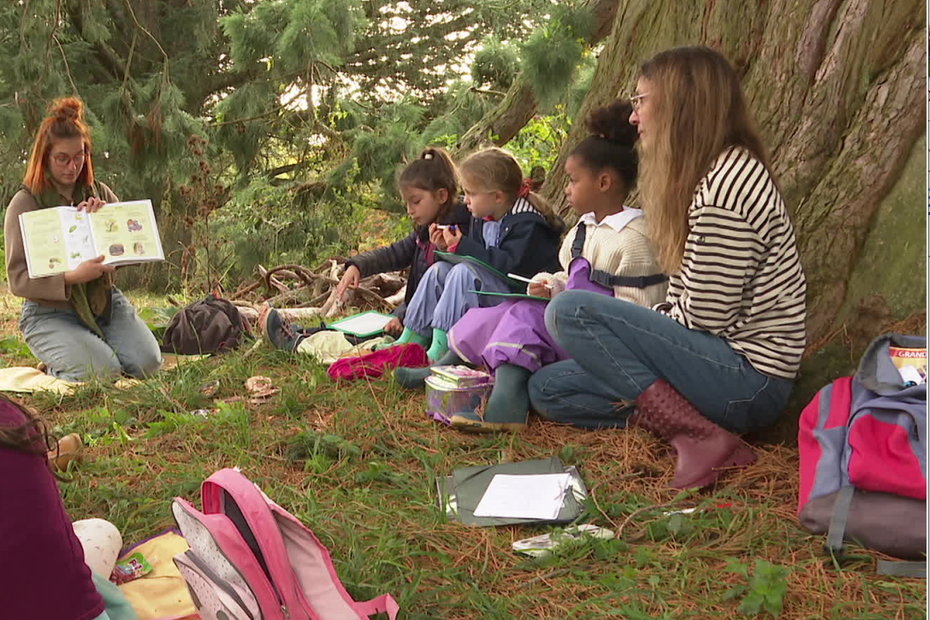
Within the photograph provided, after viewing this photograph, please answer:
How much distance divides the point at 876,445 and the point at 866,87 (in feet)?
4.57

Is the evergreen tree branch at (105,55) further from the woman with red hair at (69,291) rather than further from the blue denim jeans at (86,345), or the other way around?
the blue denim jeans at (86,345)

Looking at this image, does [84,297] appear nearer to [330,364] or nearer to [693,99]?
[330,364]

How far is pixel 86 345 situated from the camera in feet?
12.6

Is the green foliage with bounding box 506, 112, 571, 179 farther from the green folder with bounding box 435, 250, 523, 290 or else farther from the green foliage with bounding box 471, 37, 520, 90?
the green folder with bounding box 435, 250, 523, 290

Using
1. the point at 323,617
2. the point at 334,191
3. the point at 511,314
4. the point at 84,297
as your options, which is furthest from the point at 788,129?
the point at 334,191

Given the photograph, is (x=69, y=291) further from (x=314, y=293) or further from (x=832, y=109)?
(x=832, y=109)

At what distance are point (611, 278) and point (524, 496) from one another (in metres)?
0.95

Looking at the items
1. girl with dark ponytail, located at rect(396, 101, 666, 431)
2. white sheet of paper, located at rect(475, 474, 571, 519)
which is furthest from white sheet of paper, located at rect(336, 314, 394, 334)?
white sheet of paper, located at rect(475, 474, 571, 519)

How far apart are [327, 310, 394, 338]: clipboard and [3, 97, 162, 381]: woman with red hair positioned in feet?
2.91

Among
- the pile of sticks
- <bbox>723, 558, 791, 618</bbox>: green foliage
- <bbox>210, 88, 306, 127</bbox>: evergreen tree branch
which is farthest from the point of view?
<bbox>210, 88, 306, 127</bbox>: evergreen tree branch

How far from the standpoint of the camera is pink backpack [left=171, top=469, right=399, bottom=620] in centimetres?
151

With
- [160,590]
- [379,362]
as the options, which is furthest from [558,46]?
[160,590]

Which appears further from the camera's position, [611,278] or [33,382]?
[33,382]

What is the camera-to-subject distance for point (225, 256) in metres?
8.32
